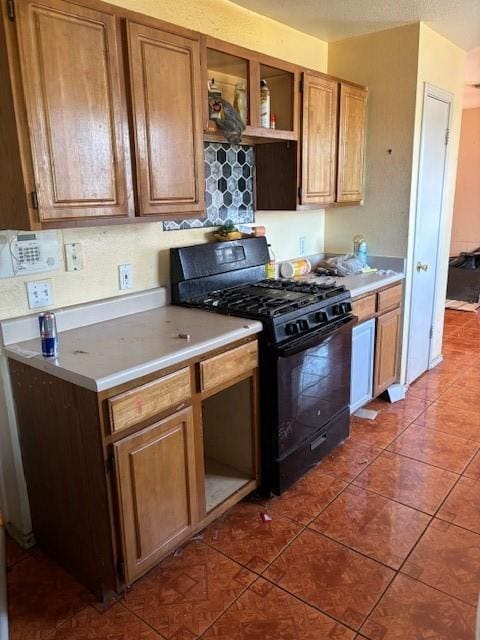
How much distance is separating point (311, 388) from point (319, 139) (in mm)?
1434

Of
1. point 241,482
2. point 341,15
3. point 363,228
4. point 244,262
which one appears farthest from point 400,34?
point 241,482

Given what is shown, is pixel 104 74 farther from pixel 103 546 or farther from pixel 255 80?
pixel 103 546

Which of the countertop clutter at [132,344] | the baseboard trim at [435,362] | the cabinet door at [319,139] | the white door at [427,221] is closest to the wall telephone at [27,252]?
the countertop clutter at [132,344]

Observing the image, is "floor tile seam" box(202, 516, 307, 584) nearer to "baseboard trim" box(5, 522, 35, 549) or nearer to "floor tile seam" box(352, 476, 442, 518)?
"floor tile seam" box(352, 476, 442, 518)

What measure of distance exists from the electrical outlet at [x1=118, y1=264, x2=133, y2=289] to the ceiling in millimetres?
1474

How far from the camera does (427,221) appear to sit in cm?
334

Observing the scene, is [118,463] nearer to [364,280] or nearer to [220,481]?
[220,481]

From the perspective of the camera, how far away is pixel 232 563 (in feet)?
6.31

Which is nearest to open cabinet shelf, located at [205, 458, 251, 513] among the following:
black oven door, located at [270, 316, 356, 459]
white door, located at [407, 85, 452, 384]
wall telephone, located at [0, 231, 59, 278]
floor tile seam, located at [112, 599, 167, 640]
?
black oven door, located at [270, 316, 356, 459]

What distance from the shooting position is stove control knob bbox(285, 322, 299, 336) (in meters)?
2.14

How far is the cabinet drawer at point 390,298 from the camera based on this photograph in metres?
2.99

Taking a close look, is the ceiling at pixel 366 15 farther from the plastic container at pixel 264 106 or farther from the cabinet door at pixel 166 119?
the cabinet door at pixel 166 119

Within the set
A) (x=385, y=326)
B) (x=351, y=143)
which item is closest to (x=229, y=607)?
(x=385, y=326)

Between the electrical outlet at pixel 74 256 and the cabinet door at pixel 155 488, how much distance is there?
78cm
